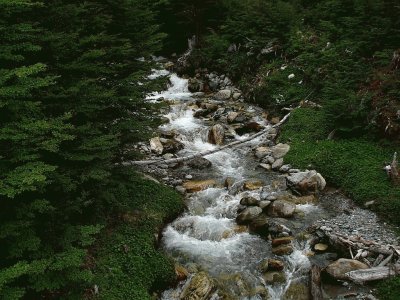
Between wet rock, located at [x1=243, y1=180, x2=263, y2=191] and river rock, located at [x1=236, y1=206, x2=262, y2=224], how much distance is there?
68.7 inches

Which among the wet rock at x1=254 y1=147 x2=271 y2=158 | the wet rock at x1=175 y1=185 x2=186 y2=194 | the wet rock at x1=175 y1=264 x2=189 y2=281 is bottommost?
the wet rock at x1=175 y1=185 x2=186 y2=194

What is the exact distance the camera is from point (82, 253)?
22.1ft

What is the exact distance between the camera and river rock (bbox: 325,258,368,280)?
27.6 feet

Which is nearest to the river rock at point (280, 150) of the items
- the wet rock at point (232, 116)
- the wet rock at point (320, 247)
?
the wet rock at point (232, 116)

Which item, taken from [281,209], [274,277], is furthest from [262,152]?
[274,277]

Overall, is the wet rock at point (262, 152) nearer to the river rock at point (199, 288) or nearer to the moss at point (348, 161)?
the moss at point (348, 161)

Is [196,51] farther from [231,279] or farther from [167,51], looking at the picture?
[231,279]

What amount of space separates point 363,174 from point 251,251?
17.4 ft

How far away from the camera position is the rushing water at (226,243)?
8753 millimetres

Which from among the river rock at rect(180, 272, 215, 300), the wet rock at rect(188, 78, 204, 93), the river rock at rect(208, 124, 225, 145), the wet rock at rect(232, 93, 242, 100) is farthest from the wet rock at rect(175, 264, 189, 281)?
the wet rock at rect(188, 78, 204, 93)

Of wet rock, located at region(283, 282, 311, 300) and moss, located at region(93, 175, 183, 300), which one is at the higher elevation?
moss, located at region(93, 175, 183, 300)

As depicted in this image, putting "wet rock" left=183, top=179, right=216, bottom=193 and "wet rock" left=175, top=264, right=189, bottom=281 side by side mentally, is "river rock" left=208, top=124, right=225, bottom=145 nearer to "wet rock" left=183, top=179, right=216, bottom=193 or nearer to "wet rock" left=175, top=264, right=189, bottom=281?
"wet rock" left=183, top=179, right=216, bottom=193

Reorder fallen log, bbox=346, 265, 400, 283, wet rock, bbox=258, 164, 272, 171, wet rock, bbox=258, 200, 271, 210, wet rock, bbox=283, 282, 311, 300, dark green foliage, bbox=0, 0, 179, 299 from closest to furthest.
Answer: dark green foliage, bbox=0, 0, 179, 299 < fallen log, bbox=346, 265, 400, 283 < wet rock, bbox=283, 282, 311, 300 < wet rock, bbox=258, 200, 271, 210 < wet rock, bbox=258, 164, 272, 171

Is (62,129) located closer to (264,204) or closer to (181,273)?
(181,273)
